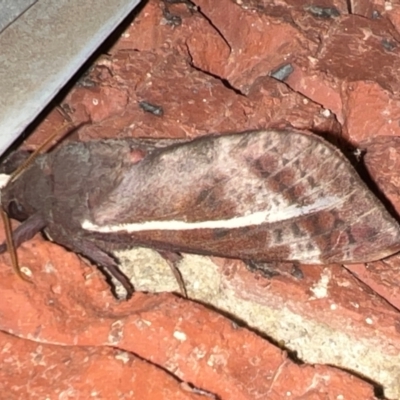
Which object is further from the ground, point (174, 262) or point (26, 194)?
point (26, 194)

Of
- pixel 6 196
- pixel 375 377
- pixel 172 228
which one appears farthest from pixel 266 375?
pixel 6 196

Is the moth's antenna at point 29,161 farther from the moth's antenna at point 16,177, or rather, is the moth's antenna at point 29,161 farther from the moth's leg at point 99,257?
the moth's leg at point 99,257

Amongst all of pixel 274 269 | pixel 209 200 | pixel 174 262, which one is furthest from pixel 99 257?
pixel 274 269

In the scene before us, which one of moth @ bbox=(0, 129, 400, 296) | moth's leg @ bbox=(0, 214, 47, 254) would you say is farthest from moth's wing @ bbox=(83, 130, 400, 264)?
moth's leg @ bbox=(0, 214, 47, 254)

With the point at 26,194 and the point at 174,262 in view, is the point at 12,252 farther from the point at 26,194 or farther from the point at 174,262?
the point at 174,262

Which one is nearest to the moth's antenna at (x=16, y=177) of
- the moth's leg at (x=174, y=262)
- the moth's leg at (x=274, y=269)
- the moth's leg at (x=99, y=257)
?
the moth's leg at (x=99, y=257)

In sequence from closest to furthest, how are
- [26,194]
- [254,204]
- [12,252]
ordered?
[12,252]
[254,204]
[26,194]

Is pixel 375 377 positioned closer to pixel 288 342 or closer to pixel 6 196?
pixel 288 342
